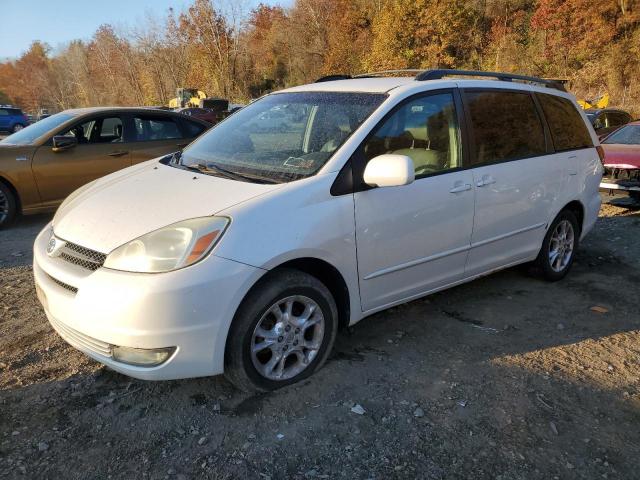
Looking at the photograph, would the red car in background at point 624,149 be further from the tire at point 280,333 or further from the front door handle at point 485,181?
the tire at point 280,333

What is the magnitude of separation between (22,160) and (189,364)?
5270mm

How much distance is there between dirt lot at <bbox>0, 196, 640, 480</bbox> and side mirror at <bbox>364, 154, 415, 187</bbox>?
1.16m

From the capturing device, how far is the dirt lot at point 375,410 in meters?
2.38

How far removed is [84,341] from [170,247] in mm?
704

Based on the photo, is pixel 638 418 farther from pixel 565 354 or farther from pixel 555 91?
pixel 555 91

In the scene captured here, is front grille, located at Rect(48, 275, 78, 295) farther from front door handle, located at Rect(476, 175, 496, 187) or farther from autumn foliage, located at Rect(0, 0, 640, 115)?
autumn foliage, located at Rect(0, 0, 640, 115)

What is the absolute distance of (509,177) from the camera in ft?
12.8

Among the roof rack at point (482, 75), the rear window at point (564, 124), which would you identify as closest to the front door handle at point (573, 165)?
the rear window at point (564, 124)

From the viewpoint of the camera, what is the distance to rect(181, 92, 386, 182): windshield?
3.12m

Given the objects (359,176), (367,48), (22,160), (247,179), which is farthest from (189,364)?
(367,48)

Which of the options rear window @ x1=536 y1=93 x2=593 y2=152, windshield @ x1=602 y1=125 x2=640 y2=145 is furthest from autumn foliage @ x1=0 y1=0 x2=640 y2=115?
rear window @ x1=536 y1=93 x2=593 y2=152

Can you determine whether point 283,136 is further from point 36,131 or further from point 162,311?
point 36,131

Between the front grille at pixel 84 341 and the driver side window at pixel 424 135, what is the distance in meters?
1.83

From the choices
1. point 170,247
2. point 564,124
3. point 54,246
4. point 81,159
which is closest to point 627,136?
point 564,124
